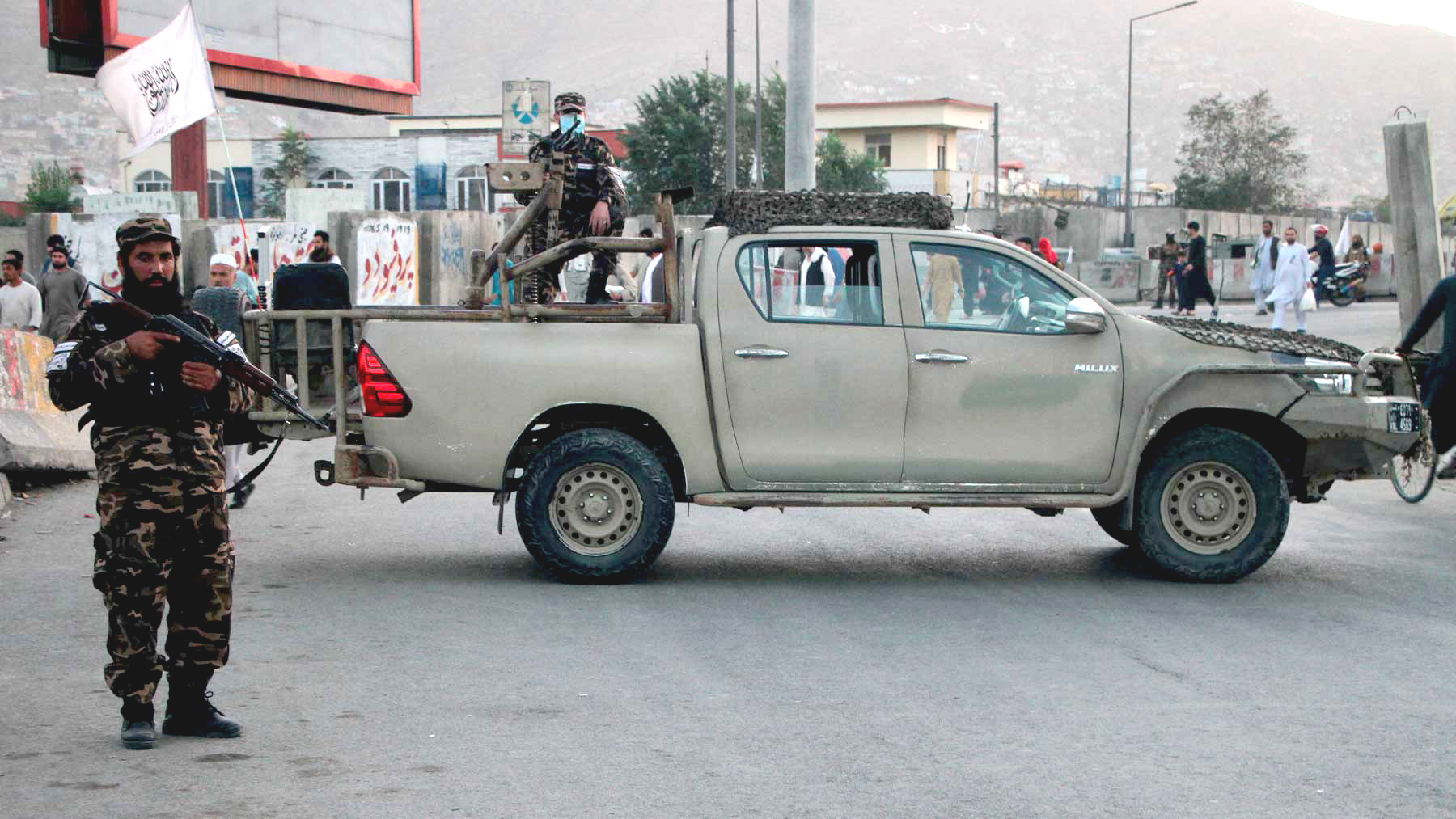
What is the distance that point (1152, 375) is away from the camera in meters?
8.46

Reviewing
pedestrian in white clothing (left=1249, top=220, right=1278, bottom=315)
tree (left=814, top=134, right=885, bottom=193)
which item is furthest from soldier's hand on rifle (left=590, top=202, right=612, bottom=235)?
tree (left=814, top=134, right=885, bottom=193)

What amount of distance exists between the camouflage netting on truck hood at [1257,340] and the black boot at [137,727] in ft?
18.4

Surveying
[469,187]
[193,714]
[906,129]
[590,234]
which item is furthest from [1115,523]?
[906,129]

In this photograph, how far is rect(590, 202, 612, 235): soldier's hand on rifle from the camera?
10.1 m

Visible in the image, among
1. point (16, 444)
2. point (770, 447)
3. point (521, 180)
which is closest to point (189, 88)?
point (16, 444)

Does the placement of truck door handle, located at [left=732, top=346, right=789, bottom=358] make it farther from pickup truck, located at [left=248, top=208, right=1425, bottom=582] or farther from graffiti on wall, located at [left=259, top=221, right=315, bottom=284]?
graffiti on wall, located at [left=259, top=221, right=315, bottom=284]

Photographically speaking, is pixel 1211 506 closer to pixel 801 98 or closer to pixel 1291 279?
pixel 801 98

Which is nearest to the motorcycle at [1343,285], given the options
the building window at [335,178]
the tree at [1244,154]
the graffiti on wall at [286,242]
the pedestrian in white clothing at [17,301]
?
the graffiti on wall at [286,242]

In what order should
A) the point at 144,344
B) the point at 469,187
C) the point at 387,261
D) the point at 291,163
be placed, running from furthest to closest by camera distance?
the point at 291,163 → the point at 469,187 → the point at 387,261 → the point at 144,344

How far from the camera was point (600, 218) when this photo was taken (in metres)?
10.1

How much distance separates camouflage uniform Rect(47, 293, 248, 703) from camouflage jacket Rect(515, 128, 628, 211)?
5014 millimetres

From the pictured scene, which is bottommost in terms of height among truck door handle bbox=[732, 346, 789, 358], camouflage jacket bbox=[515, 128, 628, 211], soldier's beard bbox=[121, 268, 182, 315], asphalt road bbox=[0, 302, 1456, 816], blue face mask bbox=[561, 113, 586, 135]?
asphalt road bbox=[0, 302, 1456, 816]

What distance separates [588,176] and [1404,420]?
205 inches

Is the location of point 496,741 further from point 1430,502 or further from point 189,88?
point 189,88
